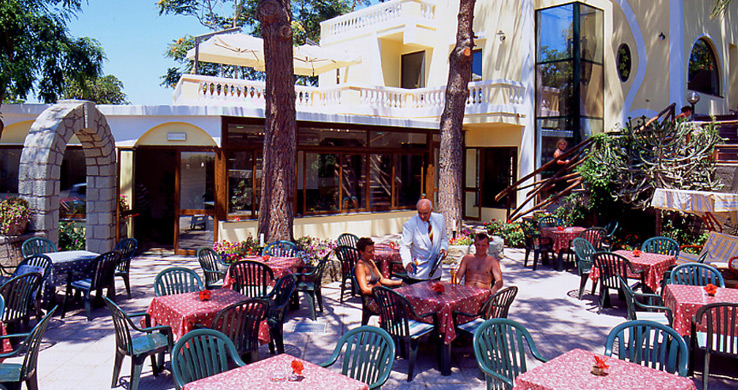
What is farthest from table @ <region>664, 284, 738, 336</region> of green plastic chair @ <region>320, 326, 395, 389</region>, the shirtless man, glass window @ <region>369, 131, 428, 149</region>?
glass window @ <region>369, 131, 428, 149</region>

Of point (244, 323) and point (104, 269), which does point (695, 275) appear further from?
point (104, 269)

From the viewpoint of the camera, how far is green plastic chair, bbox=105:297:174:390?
16.9 ft

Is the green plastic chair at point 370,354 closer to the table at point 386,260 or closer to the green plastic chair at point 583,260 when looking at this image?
the table at point 386,260

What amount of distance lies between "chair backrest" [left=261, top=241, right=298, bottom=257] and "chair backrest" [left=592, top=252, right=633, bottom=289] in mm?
4847

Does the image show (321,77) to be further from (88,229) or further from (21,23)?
(88,229)

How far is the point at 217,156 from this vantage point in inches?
525

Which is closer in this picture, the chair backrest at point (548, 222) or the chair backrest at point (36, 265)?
the chair backrest at point (36, 265)

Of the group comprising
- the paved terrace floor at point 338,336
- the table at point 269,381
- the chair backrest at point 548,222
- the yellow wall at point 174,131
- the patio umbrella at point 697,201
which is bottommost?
the paved terrace floor at point 338,336

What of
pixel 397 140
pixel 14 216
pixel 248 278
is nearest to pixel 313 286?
pixel 248 278

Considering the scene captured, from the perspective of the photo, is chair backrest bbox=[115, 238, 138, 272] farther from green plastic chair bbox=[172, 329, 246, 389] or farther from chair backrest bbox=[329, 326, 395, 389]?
chair backrest bbox=[329, 326, 395, 389]

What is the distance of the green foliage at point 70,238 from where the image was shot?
12461 millimetres

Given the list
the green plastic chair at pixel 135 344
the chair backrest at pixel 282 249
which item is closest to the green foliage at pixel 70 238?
the chair backrest at pixel 282 249

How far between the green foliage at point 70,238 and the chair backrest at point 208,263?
5750 millimetres

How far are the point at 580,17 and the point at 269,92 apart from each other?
11.8 m
